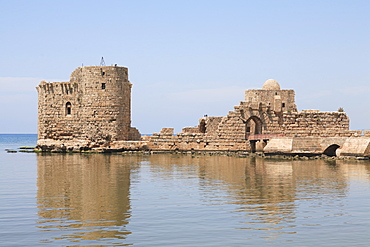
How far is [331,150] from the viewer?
24.7 m

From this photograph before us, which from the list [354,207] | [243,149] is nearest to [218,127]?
[243,149]

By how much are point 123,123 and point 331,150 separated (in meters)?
11.6

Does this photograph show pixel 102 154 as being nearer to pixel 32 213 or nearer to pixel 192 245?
pixel 32 213

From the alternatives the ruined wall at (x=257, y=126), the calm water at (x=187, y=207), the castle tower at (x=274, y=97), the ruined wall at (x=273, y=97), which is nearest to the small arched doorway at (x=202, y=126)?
the ruined wall at (x=257, y=126)

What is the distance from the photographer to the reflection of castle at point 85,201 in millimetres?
9523

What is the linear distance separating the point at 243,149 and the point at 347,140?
5938mm

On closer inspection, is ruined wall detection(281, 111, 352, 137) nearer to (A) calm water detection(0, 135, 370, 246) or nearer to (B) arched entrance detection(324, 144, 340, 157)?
(B) arched entrance detection(324, 144, 340, 157)

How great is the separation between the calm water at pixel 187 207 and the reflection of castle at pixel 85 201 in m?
0.02

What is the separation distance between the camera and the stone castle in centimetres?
2822

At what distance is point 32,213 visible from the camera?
11.0 metres

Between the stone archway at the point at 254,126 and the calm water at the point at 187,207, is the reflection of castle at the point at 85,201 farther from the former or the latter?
the stone archway at the point at 254,126

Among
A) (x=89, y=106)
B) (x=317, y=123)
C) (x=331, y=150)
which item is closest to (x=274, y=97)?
(x=317, y=123)

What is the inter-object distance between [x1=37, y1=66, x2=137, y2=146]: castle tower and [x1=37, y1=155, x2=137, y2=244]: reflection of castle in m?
9.25

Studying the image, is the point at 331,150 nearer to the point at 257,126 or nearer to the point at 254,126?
the point at 257,126
